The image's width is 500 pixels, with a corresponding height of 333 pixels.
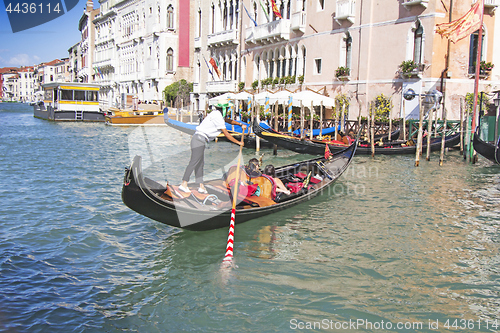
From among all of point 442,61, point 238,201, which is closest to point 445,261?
point 238,201

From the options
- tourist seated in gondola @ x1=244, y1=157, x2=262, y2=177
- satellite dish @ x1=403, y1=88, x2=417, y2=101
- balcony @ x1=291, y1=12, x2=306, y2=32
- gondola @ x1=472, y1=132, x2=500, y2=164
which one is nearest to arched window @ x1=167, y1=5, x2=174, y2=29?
balcony @ x1=291, y1=12, x2=306, y2=32

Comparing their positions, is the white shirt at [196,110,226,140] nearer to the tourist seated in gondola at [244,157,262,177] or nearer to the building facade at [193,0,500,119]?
the tourist seated in gondola at [244,157,262,177]

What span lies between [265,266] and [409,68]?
33.1ft

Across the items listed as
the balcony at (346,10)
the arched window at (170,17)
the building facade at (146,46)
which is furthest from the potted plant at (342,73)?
the arched window at (170,17)

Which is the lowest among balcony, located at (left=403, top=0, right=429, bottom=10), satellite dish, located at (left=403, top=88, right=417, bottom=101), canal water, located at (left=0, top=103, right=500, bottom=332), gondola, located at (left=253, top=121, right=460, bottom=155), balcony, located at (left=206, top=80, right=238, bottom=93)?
canal water, located at (left=0, top=103, right=500, bottom=332)

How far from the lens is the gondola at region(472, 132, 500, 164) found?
930 centimetres

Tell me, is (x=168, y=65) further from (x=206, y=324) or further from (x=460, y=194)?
(x=206, y=324)

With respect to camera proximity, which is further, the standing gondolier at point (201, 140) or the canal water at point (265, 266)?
the standing gondolier at point (201, 140)

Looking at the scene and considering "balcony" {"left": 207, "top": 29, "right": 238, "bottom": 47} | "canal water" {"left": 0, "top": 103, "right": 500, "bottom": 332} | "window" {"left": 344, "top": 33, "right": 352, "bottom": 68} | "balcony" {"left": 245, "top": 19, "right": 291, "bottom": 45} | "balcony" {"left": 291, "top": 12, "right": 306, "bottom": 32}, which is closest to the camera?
"canal water" {"left": 0, "top": 103, "right": 500, "bottom": 332}

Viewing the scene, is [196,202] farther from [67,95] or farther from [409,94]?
[67,95]

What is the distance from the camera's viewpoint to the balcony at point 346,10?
46.8 feet

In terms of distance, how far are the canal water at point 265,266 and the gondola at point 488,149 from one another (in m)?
1.76

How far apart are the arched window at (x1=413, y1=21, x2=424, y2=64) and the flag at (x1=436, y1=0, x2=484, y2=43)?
22.8 inches

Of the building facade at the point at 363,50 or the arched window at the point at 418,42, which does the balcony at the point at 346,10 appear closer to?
the building facade at the point at 363,50
